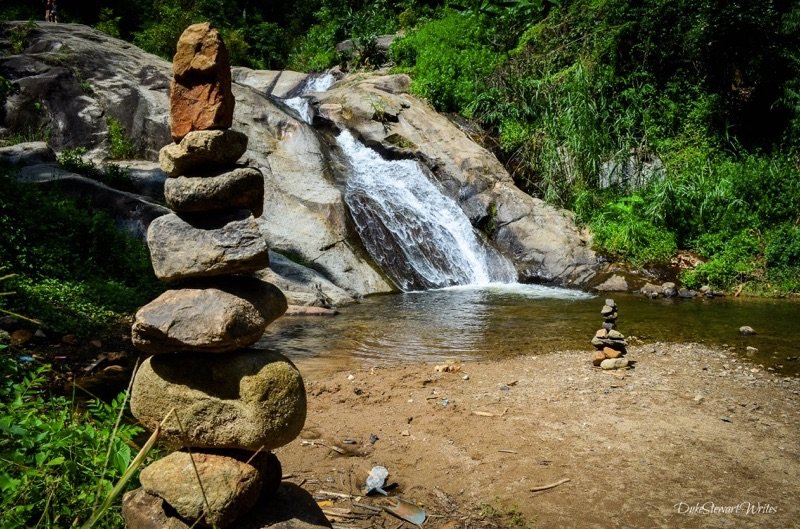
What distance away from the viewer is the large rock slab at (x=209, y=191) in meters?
3.17

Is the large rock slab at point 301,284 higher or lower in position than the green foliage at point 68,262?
Answer: lower

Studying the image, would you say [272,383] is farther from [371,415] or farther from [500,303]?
[500,303]

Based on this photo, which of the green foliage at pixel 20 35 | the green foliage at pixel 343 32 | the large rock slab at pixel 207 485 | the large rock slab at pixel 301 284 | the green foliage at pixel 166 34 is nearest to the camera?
the large rock slab at pixel 207 485

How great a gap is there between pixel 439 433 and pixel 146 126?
39.8 ft

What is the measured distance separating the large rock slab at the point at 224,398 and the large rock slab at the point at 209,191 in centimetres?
84

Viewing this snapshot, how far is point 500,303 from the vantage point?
35.6 ft

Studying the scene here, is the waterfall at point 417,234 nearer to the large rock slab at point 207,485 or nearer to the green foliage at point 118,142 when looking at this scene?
the green foliage at point 118,142

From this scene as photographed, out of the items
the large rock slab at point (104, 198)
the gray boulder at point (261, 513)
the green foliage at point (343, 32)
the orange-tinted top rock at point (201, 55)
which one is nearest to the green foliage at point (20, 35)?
the large rock slab at point (104, 198)

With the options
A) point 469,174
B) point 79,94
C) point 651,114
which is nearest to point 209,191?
Result: point 469,174

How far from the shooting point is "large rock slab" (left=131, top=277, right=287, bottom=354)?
2.93 meters

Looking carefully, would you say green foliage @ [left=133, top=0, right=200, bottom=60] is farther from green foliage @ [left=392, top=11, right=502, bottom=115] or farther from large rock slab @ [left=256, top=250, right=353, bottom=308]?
large rock slab @ [left=256, top=250, right=353, bottom=308]

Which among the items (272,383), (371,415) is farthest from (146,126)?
(272,383)

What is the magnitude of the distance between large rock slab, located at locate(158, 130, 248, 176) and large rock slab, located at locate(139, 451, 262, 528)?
161cm

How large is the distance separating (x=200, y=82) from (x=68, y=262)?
6354mm
